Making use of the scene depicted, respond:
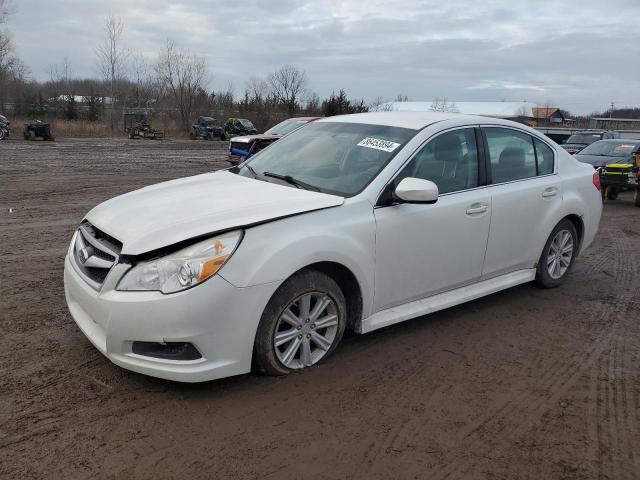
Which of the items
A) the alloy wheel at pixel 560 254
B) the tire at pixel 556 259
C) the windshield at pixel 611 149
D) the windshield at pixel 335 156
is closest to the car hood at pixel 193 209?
the windshield at pixel 335 156

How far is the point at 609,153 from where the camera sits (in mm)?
14516

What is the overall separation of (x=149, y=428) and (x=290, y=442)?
780mm

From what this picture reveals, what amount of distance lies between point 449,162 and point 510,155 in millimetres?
883

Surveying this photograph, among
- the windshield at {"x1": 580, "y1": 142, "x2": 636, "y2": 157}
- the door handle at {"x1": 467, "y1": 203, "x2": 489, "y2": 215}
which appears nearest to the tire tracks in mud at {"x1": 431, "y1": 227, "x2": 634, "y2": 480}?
the door handle at {"x1": 467, "y1": 203, "x2": 489, "y2": 215}

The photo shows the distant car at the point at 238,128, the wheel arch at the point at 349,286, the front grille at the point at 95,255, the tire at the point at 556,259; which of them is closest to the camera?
the front grille at the point at 95,255

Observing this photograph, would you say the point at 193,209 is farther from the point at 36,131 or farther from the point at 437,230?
the point at 36,131

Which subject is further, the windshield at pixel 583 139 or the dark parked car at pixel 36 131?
the dark parked car at pixel 36 131

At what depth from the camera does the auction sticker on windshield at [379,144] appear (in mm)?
4223

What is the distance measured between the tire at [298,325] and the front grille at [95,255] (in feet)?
3.31

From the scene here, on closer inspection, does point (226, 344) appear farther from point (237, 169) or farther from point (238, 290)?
point (237, 169)

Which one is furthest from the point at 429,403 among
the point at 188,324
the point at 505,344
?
the point at 188,324

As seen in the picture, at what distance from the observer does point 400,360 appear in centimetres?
398

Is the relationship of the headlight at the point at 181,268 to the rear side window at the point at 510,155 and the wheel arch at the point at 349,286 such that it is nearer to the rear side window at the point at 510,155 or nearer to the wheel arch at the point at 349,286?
the wheel arch at the point at 349,286

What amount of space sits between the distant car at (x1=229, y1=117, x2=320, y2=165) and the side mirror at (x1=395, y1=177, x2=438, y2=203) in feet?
35.5
